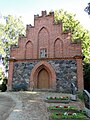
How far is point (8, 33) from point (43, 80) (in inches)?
624

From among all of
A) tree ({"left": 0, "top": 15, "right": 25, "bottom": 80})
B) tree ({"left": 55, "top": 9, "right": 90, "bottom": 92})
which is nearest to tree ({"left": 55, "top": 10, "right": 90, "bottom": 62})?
tree ({"left": 55, "top": 9, "right": 90, "bottom": 92})

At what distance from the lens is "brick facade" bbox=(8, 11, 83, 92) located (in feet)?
59.4

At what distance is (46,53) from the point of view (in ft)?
64.6

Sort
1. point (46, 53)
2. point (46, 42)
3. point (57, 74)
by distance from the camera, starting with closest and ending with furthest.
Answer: point (57, 74) → point (46, 53) → point (46, 42)

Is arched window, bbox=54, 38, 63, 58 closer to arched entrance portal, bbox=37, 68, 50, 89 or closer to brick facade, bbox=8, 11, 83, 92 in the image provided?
brick facade, bbox=8, 11, 83, 92

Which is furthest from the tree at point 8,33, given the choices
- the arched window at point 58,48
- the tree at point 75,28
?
the arched window at point 58,48

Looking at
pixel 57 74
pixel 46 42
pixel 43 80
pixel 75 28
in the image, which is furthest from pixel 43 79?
pixel 75 28

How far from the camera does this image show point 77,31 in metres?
29.6

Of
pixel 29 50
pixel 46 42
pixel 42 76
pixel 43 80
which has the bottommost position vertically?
→ pixel 43 80

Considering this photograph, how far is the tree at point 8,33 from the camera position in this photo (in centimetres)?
2984

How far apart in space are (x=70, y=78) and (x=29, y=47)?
662 centimetres

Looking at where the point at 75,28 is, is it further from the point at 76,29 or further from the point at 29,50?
the point at 29,50

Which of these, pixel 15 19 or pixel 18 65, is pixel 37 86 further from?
pixel 15 19

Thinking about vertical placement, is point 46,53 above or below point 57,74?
above
